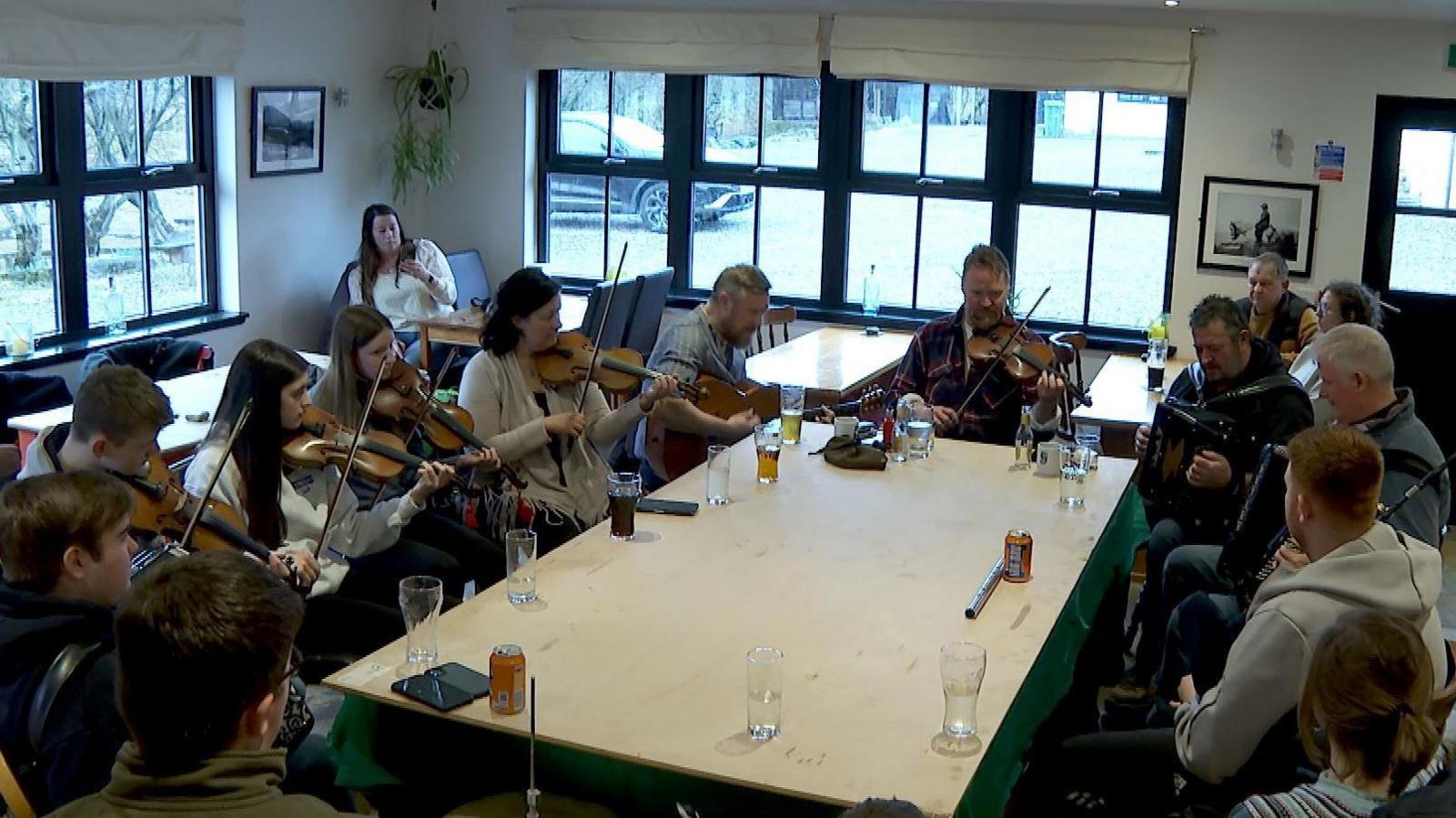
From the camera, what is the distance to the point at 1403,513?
4.21m

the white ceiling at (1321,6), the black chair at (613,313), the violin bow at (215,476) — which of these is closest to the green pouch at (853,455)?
the violin bow at (215,476)

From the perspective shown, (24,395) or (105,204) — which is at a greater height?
(105,204)

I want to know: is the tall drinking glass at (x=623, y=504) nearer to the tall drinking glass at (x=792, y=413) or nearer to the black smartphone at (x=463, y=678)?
the black smartphone at (x=463, y=678)

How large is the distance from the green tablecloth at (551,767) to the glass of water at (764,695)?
119 millimetres

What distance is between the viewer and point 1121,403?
6.52 metres

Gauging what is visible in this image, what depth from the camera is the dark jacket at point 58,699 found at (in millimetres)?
2617

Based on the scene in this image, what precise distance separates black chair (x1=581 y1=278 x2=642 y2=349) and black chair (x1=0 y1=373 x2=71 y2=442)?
2326 mm

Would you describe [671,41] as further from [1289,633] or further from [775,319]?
[1289,633]

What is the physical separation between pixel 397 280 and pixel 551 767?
5.28 metres

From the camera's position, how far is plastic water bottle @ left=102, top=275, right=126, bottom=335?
7305mm

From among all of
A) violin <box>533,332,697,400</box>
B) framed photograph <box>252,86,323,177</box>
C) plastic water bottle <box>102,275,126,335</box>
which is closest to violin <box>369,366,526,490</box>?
violin <box>533,332,697,400</box>

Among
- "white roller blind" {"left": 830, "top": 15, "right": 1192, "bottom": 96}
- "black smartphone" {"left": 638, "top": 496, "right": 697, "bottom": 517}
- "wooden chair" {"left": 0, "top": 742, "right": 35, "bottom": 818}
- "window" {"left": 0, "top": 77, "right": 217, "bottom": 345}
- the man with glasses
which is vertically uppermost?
"white roller blind" {"left": 830, "top": 15, "right": 1192, "bottom": 96}

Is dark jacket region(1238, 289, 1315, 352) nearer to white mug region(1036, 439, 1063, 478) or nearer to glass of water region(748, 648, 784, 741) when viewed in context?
white mug region(1036, 439, 1063, 478)

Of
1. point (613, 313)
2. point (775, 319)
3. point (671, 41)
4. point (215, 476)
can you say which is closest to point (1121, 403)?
point (775, 319)
